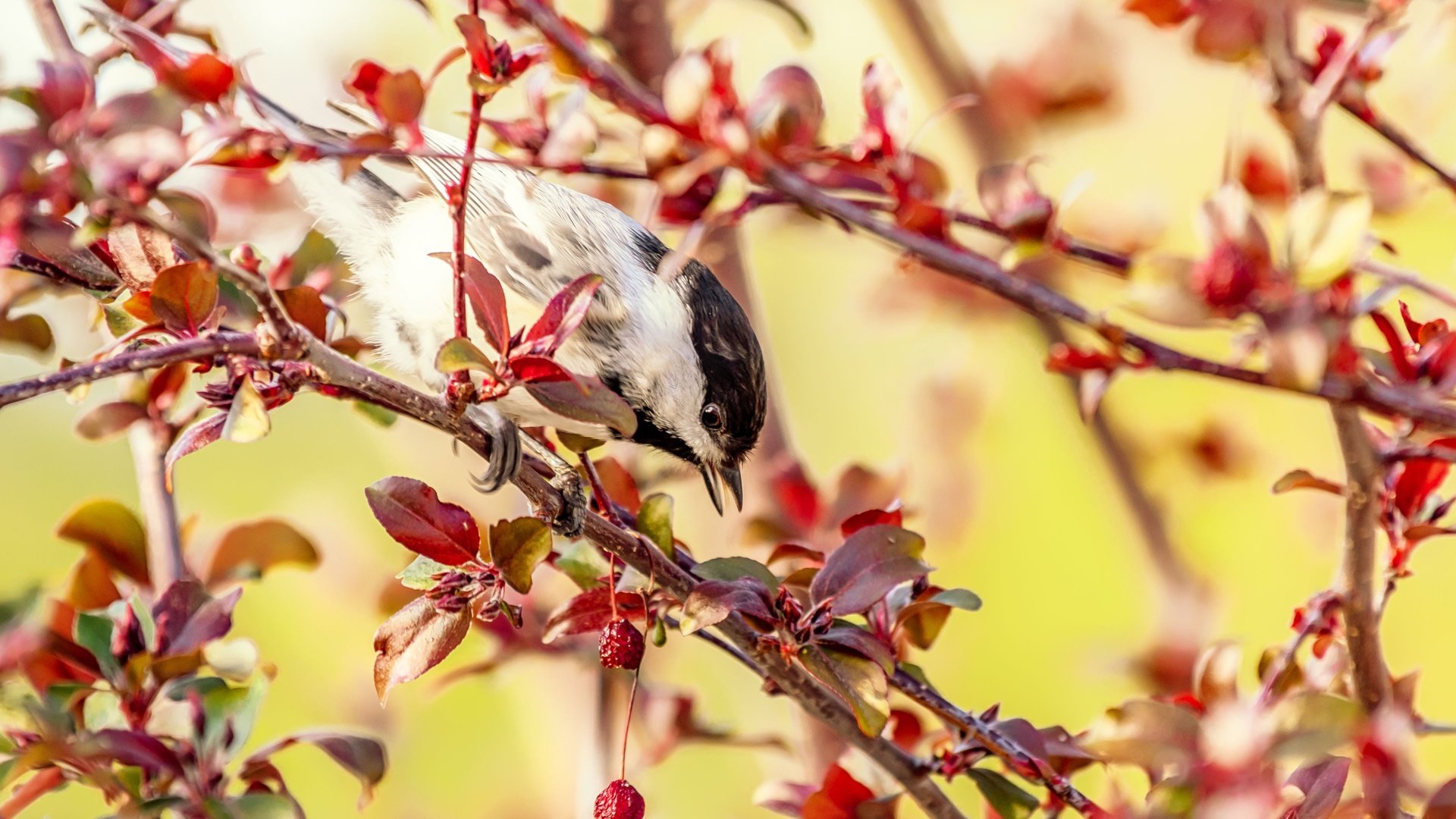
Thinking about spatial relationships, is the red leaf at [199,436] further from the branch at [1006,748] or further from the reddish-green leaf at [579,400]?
the branch at [1006,748]

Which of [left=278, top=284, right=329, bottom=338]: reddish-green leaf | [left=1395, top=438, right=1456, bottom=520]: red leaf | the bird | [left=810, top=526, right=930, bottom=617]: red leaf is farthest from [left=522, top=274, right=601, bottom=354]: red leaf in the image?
[left=1395, top=438, right=1456, bottom=520]: red leaf

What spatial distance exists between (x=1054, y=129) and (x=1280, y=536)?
1437 millimetres

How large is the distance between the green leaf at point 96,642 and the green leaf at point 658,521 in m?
0.64

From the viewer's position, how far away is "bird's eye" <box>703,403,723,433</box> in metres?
2.33

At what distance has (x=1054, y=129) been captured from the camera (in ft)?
10.0

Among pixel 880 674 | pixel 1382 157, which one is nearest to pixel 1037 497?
pixel 1382 157

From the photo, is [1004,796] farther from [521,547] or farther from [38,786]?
[38,786]

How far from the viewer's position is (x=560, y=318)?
127 cm

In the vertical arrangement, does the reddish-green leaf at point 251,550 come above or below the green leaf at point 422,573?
below

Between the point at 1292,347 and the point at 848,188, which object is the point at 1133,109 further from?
the point at 1292,347

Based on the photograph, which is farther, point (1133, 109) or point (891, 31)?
point (1133, 109)

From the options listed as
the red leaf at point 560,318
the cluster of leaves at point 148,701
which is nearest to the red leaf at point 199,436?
the cluster of leaves at point 148,701

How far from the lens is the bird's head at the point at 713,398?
2326 mm

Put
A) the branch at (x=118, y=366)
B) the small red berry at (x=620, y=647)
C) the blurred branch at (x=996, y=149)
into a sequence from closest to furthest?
the branch at (x=118, y=366) < the small red berry at (x=620, y=647) < the blurred branch at (x=996, y=149)
